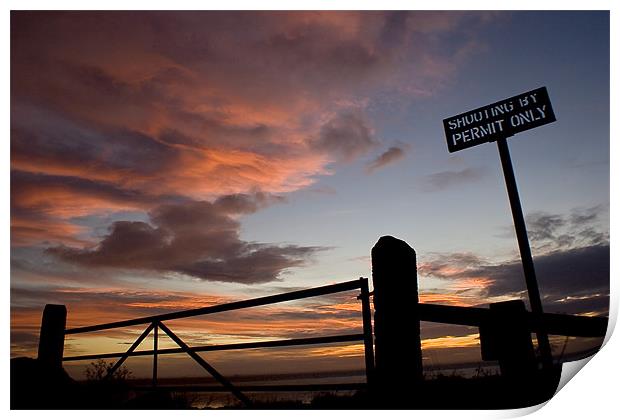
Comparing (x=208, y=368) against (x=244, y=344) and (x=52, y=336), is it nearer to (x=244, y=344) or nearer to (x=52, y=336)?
(x=244, y=344)

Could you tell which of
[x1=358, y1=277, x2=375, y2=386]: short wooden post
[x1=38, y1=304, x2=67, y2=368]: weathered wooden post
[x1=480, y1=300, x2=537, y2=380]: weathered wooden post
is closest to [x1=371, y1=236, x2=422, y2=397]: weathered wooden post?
[x1=358, y1=277, x2=375, y2=386]: short wooden post

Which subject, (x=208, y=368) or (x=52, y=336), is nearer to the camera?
(x=208, y=368)

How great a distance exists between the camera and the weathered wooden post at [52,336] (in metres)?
5.24

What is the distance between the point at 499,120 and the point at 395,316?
2621 millimetres

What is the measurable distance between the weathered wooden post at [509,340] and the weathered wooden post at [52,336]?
161 inches

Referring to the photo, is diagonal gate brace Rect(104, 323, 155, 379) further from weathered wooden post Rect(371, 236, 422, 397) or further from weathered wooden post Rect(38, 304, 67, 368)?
weathered wooden post Rect(371, 236, 422, 397)

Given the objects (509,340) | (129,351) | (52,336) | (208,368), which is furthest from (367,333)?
(52,336)

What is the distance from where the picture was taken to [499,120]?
475 cm

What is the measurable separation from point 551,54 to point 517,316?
2.65m

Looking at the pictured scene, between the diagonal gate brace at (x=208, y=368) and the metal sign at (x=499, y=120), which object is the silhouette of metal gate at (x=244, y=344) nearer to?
the diagonal gate brace at (x=208, y=368)

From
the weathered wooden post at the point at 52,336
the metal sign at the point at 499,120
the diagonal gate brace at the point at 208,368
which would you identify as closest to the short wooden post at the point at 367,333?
the diagonal gate brace at the point at 208,368
